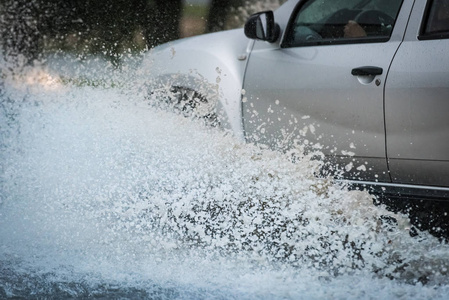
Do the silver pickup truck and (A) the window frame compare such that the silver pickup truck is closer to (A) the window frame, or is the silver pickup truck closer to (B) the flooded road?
(A) the window frame

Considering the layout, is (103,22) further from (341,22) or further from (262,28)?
(341,22)

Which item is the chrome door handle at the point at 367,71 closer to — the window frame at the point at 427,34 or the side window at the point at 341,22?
the side window at the point at 341,22

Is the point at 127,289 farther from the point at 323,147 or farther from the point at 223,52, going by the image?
the point at 223,52

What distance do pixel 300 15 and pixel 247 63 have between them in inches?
18.8

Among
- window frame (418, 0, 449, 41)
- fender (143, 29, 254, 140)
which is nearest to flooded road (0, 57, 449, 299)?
fender (143, 29, 254, 140)

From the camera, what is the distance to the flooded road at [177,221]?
14.8ft

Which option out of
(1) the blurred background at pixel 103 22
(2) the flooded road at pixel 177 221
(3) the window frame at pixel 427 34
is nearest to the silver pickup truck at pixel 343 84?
(3) the window frame at pixel 427 34

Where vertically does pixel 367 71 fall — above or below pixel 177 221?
above

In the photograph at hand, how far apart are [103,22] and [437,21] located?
52.0ft

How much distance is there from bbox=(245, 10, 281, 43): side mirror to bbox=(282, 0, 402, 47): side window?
0.10 metres

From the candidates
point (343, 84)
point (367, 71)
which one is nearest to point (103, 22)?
point (343, 84)

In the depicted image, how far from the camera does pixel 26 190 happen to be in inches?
251

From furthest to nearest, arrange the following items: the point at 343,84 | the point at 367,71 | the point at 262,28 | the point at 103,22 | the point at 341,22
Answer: the point at 103,22, the point at 262,28, the point at 341,22, the point at 343,84, the point at 367,71

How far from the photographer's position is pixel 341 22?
17.4 feet
